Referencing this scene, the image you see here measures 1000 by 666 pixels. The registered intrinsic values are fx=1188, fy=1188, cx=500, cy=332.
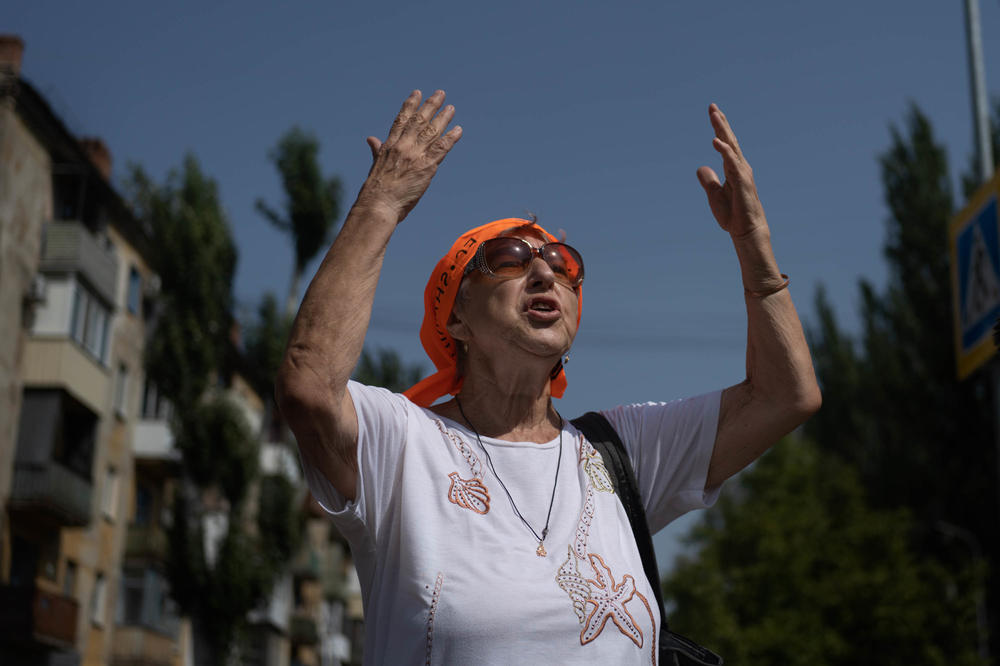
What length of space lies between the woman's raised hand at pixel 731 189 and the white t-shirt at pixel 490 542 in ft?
1.72

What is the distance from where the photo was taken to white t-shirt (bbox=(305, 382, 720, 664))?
263 cm

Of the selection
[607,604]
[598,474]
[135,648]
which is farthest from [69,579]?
[607,604]

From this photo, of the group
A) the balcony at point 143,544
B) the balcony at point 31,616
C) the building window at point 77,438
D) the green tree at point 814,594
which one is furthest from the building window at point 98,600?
the green tree at point 814,594

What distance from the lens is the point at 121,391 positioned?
30031 millimetres

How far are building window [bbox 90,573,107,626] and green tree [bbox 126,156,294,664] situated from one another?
12.8 ft

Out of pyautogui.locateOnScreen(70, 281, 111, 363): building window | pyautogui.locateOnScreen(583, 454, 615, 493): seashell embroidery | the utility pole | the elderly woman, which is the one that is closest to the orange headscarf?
the elderly woman

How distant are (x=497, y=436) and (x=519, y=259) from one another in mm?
486

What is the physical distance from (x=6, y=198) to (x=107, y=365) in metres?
5.47

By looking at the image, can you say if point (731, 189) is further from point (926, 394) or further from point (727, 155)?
point (926, 394)

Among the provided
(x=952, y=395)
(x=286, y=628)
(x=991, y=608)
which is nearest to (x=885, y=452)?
(x=952, y=395)

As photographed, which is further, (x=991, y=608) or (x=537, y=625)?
(x=991, y=608)

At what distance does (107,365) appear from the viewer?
27734mm

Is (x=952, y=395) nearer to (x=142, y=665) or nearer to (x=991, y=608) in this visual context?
(x=991, y=608)

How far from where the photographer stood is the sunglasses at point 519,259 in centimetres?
324
